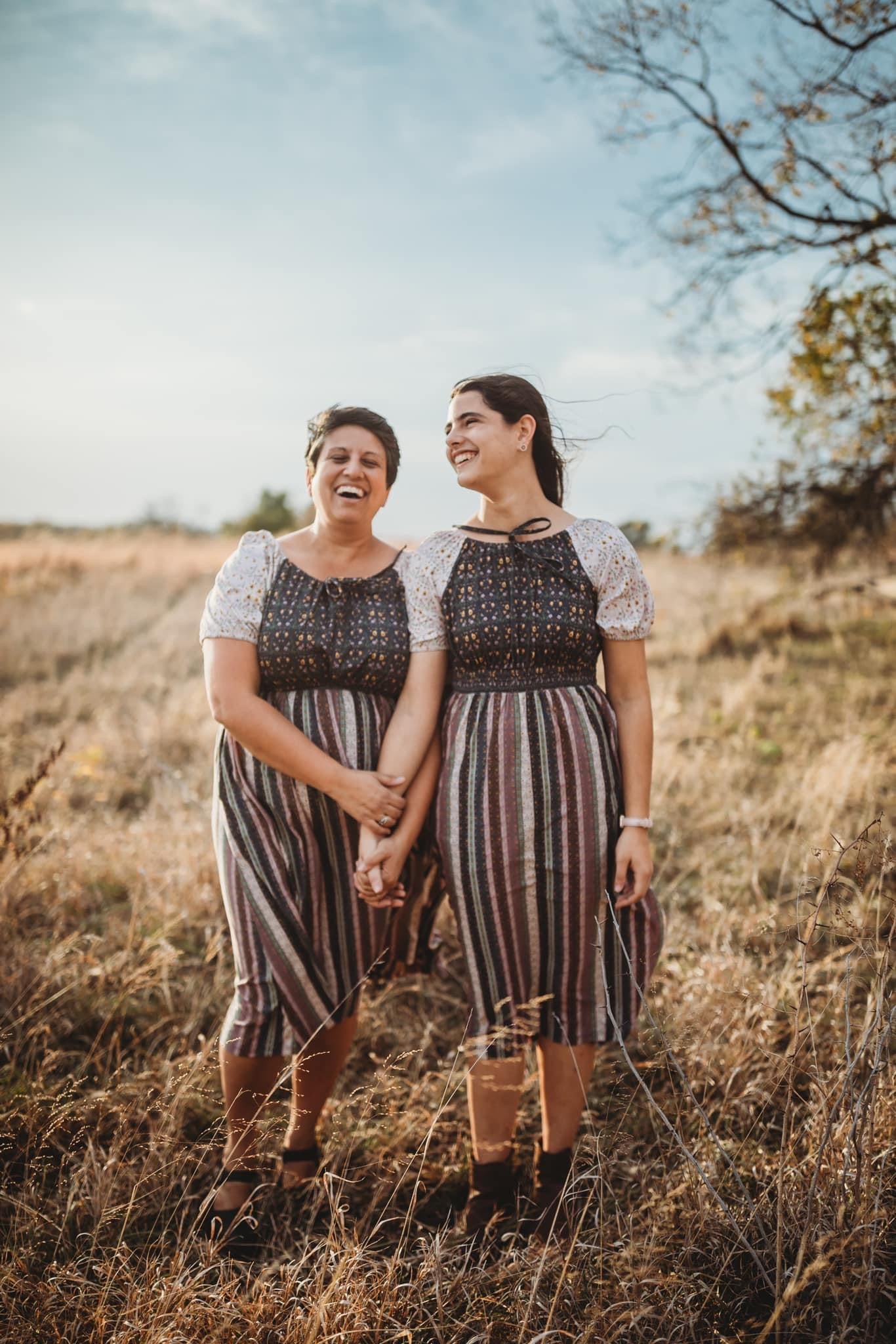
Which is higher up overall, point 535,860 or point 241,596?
point 241,596

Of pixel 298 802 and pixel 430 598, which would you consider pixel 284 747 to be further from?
pixel 430 598

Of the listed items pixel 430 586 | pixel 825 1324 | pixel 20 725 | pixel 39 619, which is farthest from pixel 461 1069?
pixel 39 619

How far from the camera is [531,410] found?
2340 millimetres

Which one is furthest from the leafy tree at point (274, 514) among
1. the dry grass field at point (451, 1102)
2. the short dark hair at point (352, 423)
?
the short dark hair at point (352, 423)

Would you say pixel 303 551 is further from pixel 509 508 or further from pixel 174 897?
pixel 174 897

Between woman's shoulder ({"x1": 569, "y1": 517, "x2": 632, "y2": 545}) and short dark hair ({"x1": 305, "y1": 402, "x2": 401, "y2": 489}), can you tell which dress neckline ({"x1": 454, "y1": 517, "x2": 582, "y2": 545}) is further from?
short dark hair ({"x1": 305, "y1": 402, "x2": 401, "y2": 489})

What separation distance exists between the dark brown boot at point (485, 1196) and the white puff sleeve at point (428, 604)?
1482mm

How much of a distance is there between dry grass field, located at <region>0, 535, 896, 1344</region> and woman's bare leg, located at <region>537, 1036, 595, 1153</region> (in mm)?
110

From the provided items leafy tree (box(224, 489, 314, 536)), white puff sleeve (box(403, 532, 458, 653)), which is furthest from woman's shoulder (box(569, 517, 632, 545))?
leafy tree (box(224, 489, 314, 536))

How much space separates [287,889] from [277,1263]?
0.86m

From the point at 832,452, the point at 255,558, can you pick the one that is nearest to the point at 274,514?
the point at 832,452

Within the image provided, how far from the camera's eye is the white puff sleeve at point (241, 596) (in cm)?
221

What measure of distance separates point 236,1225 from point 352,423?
7.26 feet

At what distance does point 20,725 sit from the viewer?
22.2 ft
